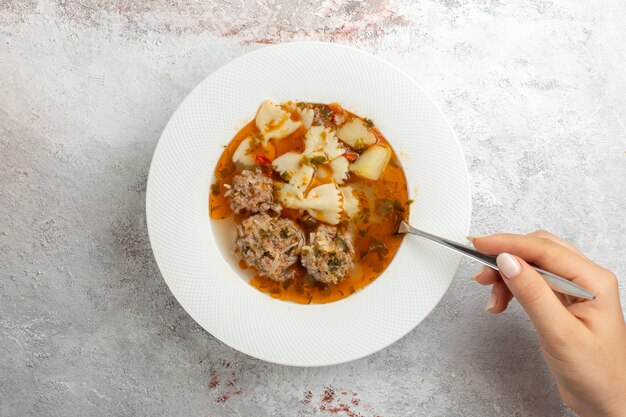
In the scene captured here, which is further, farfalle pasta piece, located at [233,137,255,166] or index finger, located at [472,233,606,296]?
farfalle pasta piece, located at [233,137,255,166]

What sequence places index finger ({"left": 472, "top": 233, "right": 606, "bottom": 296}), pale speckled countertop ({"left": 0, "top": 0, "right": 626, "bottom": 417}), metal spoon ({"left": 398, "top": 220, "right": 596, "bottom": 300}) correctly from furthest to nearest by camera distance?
1. pale speckled countertop ({"left": 0, "top": 0, "right": 626, "bottom": 417})
2. index finger ({"left": 472, "top": 233, "right": 606, "bottom": 296})
3. metal spoon ({"left": 398, "top": 220, "right": 596, "bottom": 300})

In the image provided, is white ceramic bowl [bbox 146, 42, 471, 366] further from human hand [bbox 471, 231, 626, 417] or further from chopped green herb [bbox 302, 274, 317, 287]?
human hand [bbox 471, 231, 626, 417]

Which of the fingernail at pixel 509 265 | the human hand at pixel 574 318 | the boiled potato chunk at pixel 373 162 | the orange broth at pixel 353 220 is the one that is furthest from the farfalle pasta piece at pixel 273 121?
the fingernail at pixel 509 265

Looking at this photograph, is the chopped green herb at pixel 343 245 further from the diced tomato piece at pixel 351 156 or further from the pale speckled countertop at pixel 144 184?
the pale speckled countertop at pixel 144 184

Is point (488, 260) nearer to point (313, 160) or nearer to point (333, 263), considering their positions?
point (333, 263)

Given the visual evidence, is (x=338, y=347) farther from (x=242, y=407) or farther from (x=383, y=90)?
(x=383, y=90)

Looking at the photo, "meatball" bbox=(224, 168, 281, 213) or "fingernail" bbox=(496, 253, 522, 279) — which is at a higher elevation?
"fingernail" bbox=(496, 253, 522, 279)

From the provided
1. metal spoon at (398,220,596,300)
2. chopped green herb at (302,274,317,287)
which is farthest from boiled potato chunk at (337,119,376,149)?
chopped green herb at (302,274,317,287)
